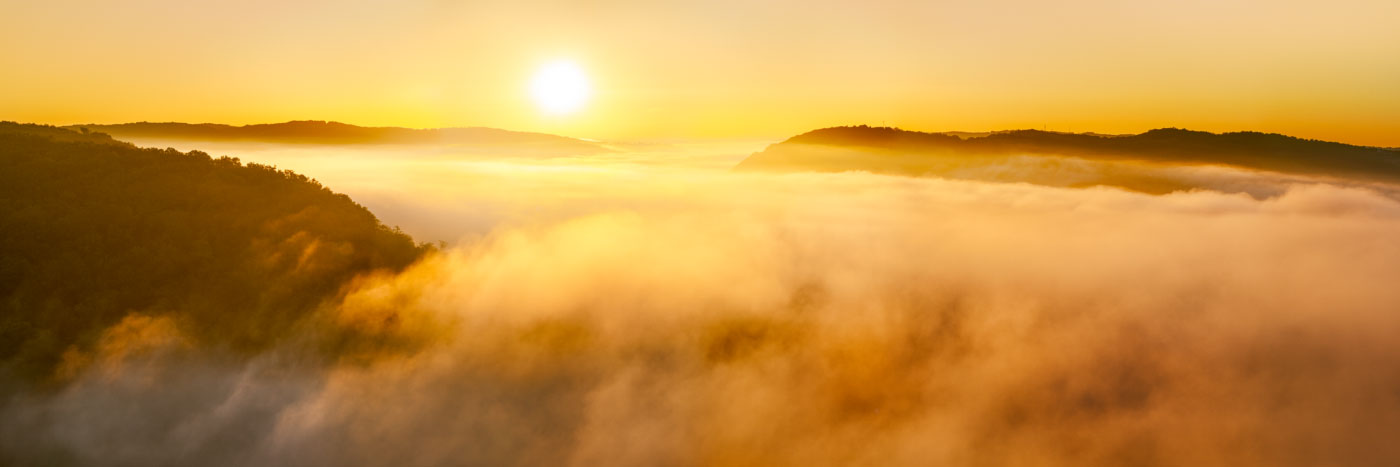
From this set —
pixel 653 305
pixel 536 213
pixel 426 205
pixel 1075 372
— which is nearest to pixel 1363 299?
pixel 1075 372

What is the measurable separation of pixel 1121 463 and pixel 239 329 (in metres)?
149

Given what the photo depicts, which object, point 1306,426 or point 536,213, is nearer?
point 1306,426

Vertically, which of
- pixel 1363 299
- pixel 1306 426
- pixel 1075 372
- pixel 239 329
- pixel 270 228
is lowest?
pixel 1306 426

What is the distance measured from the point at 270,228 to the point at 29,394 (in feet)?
80.4

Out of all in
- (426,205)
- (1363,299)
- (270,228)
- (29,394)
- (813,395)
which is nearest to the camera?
(29,394)

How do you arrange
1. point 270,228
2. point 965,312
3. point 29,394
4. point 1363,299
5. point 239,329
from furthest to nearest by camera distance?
point 1363,299 → point 965,312 → point 270,228 → point 239,329 → point 29,394

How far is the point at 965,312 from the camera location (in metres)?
170

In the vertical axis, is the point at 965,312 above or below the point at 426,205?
below

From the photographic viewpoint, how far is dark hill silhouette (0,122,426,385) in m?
57.3

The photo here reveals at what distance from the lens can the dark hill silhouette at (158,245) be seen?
57.3 metres

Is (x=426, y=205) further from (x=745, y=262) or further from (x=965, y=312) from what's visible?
(x=965, y=312)

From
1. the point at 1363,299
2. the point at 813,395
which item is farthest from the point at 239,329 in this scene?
the point at 1363,299

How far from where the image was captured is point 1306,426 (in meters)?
150

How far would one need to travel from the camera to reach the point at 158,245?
64.9 meters
